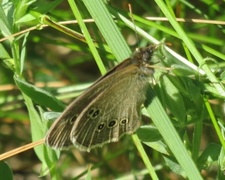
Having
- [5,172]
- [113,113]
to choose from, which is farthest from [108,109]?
[5,172]

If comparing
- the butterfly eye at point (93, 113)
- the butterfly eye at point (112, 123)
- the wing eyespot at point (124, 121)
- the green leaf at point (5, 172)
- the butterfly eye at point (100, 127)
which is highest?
the butterfly eye at point (93, 113)

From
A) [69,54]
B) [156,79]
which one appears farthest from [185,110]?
[69,54]

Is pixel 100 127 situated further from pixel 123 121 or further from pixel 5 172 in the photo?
pixel 5 172

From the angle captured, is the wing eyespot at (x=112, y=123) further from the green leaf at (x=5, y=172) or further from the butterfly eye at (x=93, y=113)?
the green leaf at (x=5, y=172)

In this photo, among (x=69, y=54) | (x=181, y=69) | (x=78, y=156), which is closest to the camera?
(x=181, y=69)

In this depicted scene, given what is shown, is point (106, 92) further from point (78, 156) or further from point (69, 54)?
point (69, 54)

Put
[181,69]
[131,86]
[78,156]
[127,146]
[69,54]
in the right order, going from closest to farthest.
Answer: [181,69] → [131,86] → [127,146] → [78,156] → [69,54]

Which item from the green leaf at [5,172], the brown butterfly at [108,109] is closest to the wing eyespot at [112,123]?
the brown butterfly at [108,109]
